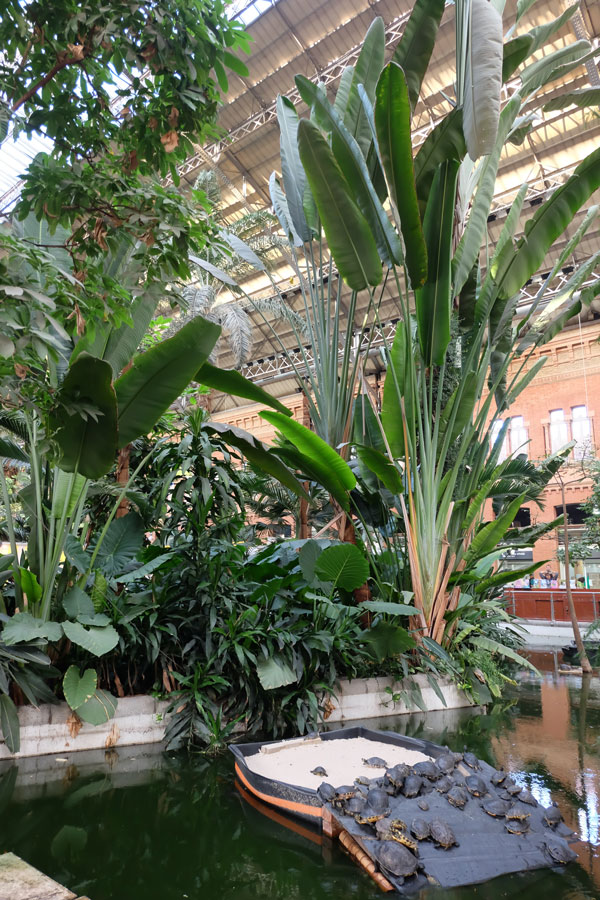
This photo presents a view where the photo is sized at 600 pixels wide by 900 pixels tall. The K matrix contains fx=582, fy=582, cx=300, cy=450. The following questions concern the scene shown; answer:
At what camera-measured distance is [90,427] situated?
2.74m

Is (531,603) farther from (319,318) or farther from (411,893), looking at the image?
(411,893)

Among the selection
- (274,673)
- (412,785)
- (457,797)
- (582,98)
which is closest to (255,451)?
(274,673)

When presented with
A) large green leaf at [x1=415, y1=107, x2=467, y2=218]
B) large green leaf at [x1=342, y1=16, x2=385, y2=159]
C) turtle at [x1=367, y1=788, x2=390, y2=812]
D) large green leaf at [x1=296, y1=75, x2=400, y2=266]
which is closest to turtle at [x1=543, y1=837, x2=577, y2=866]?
turtle at [x1=367, y1=788, x2=390, y2=812]

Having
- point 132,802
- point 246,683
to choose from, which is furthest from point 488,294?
point 132,802

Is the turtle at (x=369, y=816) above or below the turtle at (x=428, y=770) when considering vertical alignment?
below

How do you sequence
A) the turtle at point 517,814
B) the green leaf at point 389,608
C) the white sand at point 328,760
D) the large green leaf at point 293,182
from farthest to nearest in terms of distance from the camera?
the large green leaf at point 293,182, the green leaf at point 389,608, the white sand at point 328,760, the turtle at point 517,814

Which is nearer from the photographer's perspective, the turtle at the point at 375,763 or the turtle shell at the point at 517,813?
the turtle shell at the point at 517,813

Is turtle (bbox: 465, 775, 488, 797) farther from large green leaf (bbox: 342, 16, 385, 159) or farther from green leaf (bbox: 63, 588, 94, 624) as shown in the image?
large green leaf (bbox: 342, 16, 385, 159)

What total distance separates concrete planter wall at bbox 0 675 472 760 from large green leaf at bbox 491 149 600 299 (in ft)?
10.6

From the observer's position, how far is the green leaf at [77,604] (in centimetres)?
302

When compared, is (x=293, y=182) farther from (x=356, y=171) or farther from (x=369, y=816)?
(x=369, y=816)

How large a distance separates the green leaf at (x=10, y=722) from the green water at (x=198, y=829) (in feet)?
0.42

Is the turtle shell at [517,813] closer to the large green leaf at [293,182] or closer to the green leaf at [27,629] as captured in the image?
the green leaf at [27,629]

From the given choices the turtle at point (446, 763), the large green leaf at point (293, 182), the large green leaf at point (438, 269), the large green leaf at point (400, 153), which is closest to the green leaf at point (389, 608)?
the turtle at point (446, 763)
